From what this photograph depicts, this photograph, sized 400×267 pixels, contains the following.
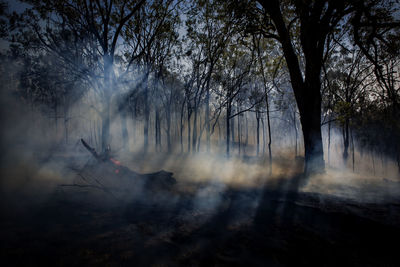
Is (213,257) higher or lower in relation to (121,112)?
lower

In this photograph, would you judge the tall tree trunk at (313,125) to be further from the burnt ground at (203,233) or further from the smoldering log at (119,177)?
the smoldering log at (119,177)

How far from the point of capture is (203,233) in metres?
3.64

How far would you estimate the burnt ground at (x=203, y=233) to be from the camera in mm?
2701

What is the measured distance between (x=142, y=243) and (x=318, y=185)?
334 inches

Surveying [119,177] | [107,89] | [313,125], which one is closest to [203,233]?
[119,177]

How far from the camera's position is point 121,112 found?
781 inches

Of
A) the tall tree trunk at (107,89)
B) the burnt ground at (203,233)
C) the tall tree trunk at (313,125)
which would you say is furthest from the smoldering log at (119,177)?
the tall tree trunk at (313,125)

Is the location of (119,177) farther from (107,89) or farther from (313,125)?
(313,125)

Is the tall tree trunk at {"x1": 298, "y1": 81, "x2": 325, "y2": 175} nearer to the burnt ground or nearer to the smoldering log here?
the burnt ground

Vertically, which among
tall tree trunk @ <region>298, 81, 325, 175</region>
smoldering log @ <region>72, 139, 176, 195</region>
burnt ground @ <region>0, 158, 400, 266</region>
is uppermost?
tall tree trunk @ <region>298, 81, 325, 175</region>

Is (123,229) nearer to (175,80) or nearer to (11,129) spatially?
(175,80)

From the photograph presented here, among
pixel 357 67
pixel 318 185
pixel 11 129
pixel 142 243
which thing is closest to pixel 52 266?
pixel 142 243

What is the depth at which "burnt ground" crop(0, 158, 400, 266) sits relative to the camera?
8.86ft

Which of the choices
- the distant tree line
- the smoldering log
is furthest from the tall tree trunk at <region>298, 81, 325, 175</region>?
the smoldering log
